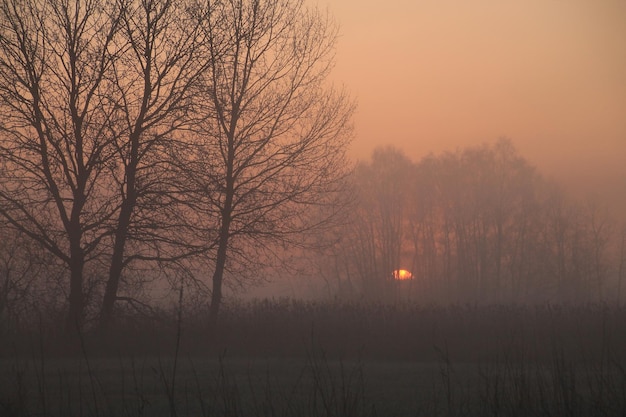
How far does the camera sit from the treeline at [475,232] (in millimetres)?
51625

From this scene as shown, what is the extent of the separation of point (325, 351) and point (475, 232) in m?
45.3

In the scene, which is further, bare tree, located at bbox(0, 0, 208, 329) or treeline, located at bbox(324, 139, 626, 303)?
treeline, located at bbox(324, 139, 626, 303)

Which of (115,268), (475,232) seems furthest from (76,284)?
(475,232)

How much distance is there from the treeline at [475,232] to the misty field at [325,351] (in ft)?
106

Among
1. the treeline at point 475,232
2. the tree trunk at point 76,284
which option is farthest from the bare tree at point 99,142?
the treeline at point 475,232

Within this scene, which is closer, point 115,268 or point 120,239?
point 120,239

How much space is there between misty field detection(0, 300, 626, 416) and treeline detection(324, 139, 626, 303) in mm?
32349

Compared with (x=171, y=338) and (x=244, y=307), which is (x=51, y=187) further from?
(x=244, y=307)

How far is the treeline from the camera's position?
169 ft

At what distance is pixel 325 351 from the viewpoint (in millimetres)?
10656

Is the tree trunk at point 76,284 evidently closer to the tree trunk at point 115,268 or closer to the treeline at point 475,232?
the tree trunk at point 115,268

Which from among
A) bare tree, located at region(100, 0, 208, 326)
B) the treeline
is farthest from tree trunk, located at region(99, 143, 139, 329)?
the treeline

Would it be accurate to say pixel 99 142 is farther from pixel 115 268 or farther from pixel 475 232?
pixel 475 232

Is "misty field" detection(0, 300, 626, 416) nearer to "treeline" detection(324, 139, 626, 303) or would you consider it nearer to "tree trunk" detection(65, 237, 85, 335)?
"tree trunk" detection(65, 237, 85, 335)
